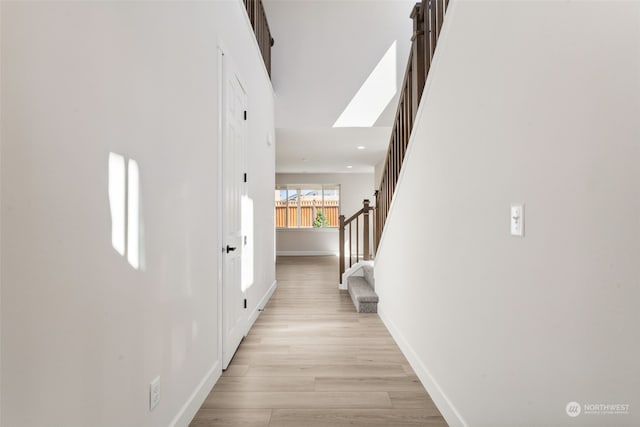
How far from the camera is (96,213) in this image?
1096 mm

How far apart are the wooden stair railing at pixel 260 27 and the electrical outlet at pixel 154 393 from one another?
3.27 metres

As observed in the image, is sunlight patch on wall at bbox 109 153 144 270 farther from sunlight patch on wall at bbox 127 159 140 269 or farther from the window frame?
the window frame

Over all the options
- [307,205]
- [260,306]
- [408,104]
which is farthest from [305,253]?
[408,104]

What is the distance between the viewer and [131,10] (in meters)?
1.31

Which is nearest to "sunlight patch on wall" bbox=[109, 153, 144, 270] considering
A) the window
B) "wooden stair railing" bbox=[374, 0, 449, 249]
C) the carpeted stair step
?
"wooden stair railing" bbox=[374, 0, 449, 249]

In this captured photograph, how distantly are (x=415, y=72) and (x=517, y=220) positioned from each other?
1755mm

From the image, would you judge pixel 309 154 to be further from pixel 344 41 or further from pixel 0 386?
pixel 0 386

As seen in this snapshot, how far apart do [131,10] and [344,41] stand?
446 centimetres

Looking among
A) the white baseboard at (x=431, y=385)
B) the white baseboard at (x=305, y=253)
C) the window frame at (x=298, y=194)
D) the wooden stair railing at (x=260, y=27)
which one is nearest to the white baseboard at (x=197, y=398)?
the white baseboard at (x=431, y=385)

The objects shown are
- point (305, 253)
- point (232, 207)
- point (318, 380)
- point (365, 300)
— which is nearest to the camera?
point (318, 380)

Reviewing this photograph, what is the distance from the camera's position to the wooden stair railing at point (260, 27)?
3.82 meters

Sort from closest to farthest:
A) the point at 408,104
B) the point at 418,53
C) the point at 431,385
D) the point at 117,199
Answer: the point at 117,199, the point at 431,385, the point at 418,53, the point at 408,104
